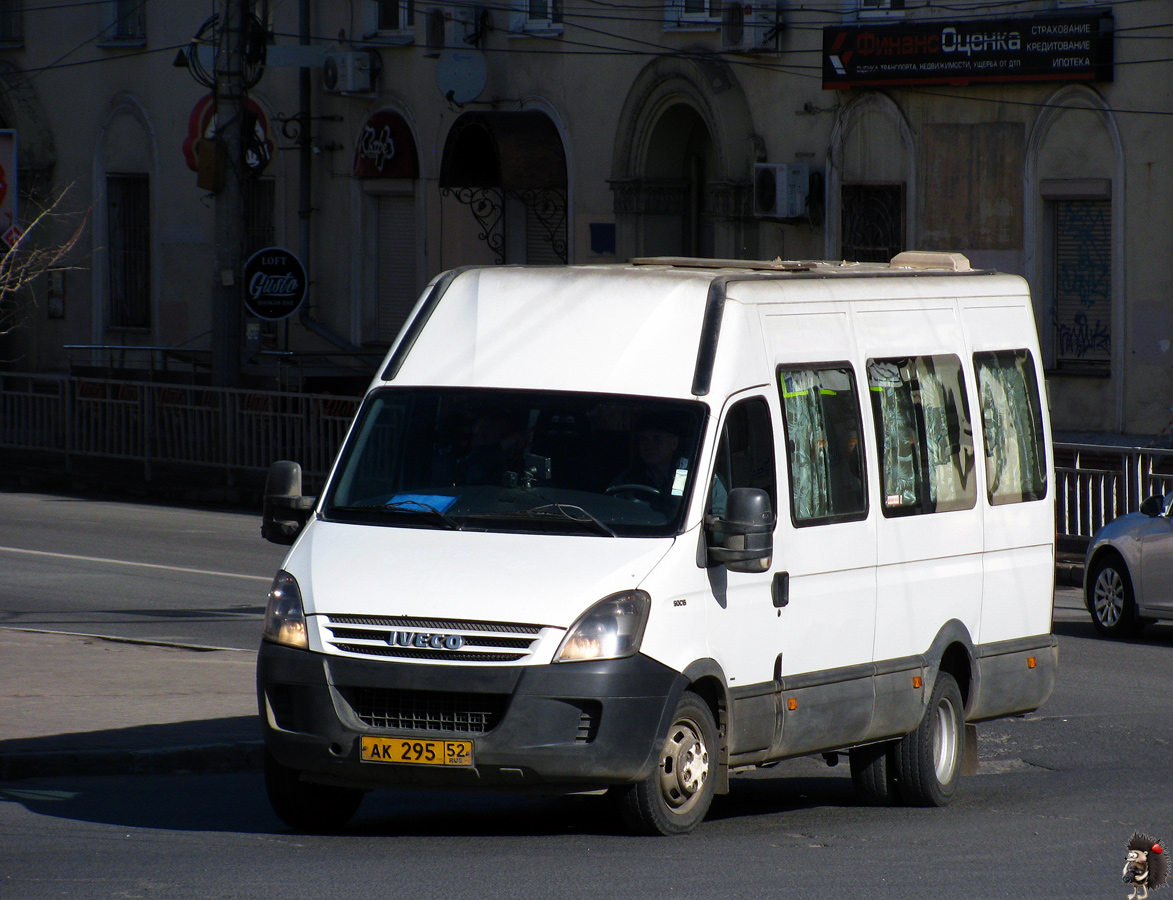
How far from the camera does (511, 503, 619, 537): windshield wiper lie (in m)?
7.60

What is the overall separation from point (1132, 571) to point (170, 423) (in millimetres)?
13054

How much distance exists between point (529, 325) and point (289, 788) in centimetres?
209

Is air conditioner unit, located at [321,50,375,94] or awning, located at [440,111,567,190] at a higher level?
air conditioner unit, located at [321,50,375,94]

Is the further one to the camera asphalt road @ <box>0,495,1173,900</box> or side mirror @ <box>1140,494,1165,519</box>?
side mirror @ <box>1140,494,1165,519</box>

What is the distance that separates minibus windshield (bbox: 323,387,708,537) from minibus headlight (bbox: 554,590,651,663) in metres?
0.38

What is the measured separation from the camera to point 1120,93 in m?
22.9

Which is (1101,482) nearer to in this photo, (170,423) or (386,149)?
(170,423)

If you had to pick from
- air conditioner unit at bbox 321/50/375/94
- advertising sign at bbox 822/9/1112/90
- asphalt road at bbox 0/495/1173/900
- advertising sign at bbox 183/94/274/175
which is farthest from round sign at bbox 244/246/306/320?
asphalt road at bbox 0/495/1173/900

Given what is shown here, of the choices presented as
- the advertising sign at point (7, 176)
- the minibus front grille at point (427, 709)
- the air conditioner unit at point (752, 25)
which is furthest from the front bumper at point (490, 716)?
the air conditioner unit at point (752, 25)

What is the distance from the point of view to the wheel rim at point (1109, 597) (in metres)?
15.8

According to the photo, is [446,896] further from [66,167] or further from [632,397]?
[66,167]

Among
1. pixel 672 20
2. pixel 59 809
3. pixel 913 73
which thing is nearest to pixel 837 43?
pixel 913 73

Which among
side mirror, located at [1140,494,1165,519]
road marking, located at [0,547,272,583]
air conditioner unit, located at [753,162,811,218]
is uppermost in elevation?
air conditioner unit, located at [753,162,811,218]

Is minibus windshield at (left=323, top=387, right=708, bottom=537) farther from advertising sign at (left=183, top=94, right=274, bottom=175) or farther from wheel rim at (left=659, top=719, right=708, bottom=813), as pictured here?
advertising sign at (left=183, top=94, right=274, bottom=175)
